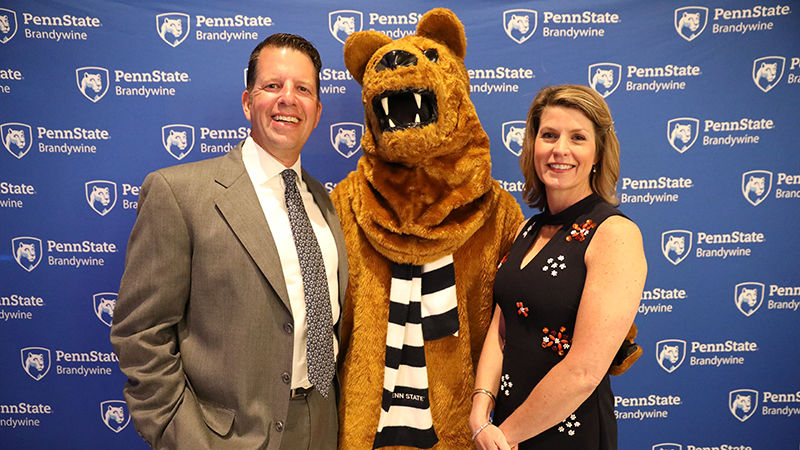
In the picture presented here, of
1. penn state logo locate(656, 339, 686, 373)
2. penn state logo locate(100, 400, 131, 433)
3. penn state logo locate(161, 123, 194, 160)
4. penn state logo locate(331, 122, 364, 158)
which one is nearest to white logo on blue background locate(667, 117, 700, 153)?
penn state logo locate(656, 339, 686, 373)

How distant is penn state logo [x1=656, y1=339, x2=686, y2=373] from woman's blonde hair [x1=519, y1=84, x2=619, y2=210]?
1.51m

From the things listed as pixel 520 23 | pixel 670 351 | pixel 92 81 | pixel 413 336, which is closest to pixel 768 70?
pixel 520 23

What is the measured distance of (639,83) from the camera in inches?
112

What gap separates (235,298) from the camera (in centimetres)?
175

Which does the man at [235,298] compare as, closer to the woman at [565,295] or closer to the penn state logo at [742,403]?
the woman at [565,295]

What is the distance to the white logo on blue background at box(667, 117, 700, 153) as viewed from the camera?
2885 mm

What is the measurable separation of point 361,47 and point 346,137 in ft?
2.43

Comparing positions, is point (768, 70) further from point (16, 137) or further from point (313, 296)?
point (16, 137)

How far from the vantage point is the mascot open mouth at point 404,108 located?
1.99 m

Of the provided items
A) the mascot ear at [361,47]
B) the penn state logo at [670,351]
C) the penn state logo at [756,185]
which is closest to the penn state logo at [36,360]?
the mascot ear at [361,47]

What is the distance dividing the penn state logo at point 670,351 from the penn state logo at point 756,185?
98 centimetres

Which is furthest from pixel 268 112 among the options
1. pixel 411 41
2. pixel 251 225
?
pixel 411 41

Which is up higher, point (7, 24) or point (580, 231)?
point (7, 24)

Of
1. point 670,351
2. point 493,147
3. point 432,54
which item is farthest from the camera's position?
point 670,351
